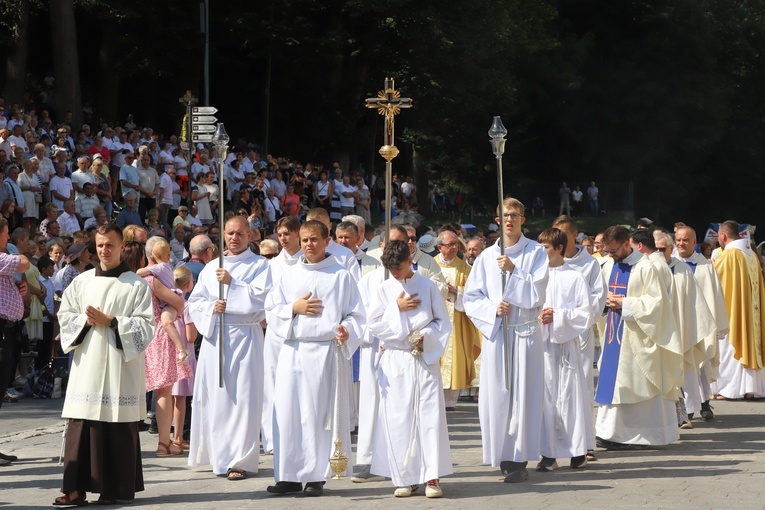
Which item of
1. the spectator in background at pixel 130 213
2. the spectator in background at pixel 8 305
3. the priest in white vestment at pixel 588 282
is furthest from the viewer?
the spectator in background at pixel 130 213

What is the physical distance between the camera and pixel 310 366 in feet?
29.6

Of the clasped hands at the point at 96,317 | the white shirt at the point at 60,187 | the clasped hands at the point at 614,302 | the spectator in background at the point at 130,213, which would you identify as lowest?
the clasped hands at the point at 96,317

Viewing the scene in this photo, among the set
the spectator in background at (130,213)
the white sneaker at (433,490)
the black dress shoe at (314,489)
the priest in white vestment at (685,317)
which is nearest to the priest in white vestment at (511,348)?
the white sneaker at (433,490)

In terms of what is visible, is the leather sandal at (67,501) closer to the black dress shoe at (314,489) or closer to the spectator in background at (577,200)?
the black dress shoe at (314,489)

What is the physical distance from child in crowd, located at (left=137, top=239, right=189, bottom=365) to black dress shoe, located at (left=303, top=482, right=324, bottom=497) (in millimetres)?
2217

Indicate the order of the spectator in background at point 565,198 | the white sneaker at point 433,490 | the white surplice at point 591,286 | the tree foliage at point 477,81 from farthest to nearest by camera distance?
the spectator in background at point 565,198, the tree foliage at point 477,81, the white surplice at point 591,286, the white sneaker at point 433,490

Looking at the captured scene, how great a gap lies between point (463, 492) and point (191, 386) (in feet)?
10.2

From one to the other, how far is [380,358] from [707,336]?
5531 mm

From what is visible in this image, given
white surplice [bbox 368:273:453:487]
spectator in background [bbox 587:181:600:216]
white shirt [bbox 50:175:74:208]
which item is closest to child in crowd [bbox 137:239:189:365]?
white surplice [bbox 368:273:453:487]

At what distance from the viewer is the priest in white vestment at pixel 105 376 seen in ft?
27.3

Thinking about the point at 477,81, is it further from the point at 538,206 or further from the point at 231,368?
the point at 231,368

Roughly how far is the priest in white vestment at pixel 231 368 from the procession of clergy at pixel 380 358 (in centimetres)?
1

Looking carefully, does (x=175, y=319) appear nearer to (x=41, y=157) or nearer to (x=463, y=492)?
(x=463, y=492)

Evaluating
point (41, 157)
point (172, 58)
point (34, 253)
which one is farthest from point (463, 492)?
point (172, 58)
